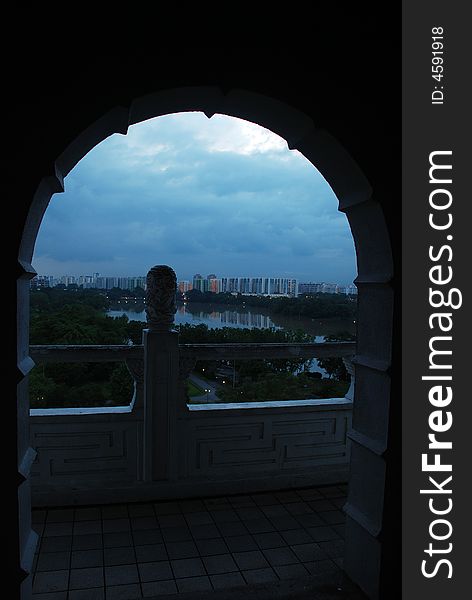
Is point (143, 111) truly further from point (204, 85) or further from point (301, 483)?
point (301, 483)

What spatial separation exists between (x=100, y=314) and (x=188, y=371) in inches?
32.4

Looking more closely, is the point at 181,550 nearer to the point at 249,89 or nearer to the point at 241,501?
the point at 241,501

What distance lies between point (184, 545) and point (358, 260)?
2013 mm

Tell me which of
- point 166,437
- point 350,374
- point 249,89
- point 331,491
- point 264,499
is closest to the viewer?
point 249,89

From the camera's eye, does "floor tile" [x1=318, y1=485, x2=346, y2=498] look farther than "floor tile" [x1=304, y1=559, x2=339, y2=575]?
Yes

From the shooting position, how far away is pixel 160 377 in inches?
134

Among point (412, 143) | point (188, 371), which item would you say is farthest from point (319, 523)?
point (412, 143)

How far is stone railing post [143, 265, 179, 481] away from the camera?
3.36m

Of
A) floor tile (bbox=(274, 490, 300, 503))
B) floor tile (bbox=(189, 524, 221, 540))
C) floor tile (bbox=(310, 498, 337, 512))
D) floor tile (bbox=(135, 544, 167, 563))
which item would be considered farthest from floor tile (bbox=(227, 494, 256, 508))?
floor tile (bbox=(135, 544, 167, 563))

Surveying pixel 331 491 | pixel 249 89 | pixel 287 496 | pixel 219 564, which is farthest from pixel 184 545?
pixel 249 89

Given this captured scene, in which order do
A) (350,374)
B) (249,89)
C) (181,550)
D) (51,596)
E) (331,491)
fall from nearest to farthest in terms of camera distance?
(249,89)
(51,596)
(181,550)
(331,491)
(350,374)

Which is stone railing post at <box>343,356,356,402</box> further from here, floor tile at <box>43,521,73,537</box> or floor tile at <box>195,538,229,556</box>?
floor tile at <box>43,521,73,537</box>

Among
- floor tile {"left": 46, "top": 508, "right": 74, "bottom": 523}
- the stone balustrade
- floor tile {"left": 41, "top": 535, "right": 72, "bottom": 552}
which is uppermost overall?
the stone balustrade

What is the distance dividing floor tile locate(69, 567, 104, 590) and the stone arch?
807 mm
